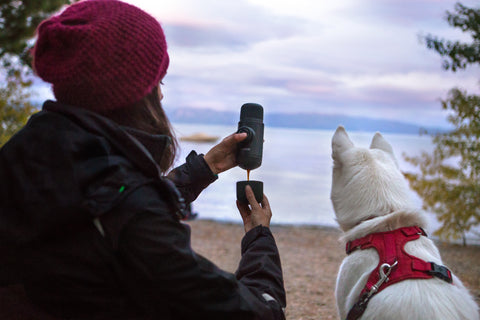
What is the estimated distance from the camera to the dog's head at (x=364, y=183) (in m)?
3.13

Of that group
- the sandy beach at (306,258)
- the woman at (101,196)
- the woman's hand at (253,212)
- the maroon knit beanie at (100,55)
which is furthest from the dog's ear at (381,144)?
the maroon knit beanie at (100,55)

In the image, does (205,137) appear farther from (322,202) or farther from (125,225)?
(125,225)

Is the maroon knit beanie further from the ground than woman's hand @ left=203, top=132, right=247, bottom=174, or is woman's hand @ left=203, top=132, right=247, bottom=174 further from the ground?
the maroon knit beanie

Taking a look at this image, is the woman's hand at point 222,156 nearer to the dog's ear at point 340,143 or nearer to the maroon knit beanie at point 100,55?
the maroon knit beanie at point 100,55

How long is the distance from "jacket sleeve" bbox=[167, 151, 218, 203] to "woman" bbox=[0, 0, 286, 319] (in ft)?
2.82

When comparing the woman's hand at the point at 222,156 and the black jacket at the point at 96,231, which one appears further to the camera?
the woman's hand at the point at 222,156

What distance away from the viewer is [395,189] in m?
3.17

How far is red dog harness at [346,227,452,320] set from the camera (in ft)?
8.75

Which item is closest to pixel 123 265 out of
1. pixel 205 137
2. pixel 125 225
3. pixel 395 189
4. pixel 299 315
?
pixel 125 225

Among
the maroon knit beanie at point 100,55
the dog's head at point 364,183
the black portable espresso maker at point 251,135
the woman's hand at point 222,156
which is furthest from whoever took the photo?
the dog's head at point 364,183

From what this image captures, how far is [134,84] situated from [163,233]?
506 mm

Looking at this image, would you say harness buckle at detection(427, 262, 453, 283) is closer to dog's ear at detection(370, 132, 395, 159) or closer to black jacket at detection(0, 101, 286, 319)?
dog's ear at detection(370, 132, 395, 159)

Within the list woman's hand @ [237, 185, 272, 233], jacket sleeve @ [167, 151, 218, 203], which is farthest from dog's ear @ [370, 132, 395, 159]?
woman's hand @ [237, 185, 272, 233]

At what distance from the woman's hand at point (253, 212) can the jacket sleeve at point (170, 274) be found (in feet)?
Result: 1.54
